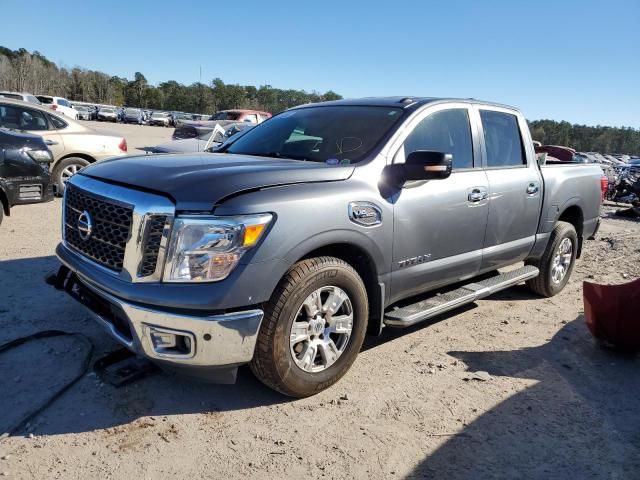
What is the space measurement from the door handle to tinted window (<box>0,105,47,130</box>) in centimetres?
775

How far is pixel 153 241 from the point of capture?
272 centimetres

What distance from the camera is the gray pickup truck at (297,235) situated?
2.69 m

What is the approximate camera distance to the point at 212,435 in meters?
2.84

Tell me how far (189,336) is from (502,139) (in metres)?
3.59

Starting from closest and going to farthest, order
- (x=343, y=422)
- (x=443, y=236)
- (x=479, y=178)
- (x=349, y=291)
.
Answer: (x=343, y=422) < (x=349, y=291) < (x=443, y=236) < (x=479, y=178)

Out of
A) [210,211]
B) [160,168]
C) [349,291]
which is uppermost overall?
[160,168]

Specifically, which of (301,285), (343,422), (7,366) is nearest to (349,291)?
(301,285)

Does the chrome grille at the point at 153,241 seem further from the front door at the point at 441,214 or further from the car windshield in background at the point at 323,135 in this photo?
the front door at the point at 441,214

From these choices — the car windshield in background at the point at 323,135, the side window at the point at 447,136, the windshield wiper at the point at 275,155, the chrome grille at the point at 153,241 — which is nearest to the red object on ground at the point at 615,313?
the side window at the point at 447,136

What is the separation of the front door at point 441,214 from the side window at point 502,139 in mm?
287

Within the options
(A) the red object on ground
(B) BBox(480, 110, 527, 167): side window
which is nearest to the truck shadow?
(A) the red object on ground

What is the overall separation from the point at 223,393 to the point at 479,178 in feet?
8.72

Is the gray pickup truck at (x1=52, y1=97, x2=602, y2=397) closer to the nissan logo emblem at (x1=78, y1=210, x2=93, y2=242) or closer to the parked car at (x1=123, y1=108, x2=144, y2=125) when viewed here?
the nissan logo emblem at (x1=78, y1=210, x2=93, y2=242)

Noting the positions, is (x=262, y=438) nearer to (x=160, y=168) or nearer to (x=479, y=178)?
(x=160, y=168)
